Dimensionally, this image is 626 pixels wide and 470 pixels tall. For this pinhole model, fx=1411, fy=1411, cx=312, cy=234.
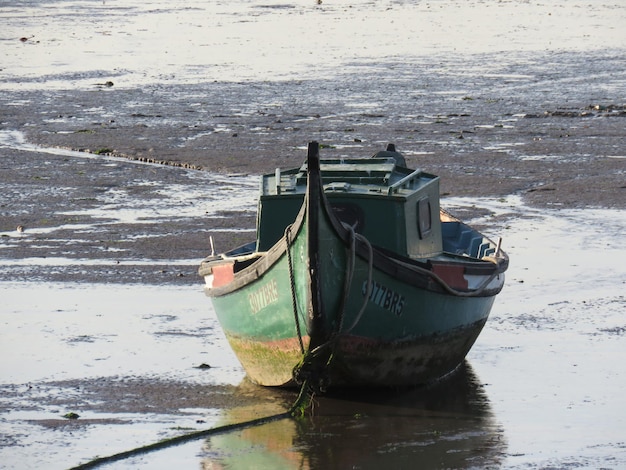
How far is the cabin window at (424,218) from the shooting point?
526 inches

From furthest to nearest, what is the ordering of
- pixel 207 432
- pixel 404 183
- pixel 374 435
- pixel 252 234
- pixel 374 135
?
pixel 374 135, pixel 252 234, pixel 404 183, pixel 374 435, pixel 207 432

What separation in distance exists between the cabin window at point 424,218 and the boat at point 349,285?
1cm

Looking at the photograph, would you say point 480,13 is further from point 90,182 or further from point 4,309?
point 4,309

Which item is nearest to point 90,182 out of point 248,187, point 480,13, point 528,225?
point 248,187

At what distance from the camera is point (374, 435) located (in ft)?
38.1

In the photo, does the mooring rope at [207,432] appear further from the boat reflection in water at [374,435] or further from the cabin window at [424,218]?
the cabin window at [424,218]

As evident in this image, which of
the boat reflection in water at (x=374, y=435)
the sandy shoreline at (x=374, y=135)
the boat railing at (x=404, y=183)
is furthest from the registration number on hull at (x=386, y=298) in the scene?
the sandy shoreline at (x=374, y=135)

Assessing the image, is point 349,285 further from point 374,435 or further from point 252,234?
point 252,234

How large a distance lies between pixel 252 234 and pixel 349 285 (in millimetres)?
7914

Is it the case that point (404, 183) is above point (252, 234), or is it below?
above

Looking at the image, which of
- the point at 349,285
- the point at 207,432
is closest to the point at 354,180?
the point at 349,285

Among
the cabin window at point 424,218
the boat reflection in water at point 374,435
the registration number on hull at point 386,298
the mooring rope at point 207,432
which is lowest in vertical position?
the boat reflection in water at point 374,435

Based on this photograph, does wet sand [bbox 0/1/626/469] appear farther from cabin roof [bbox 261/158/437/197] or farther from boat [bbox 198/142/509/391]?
cabin roof [bbox 261/158/437/197]

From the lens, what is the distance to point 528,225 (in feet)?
65.7
